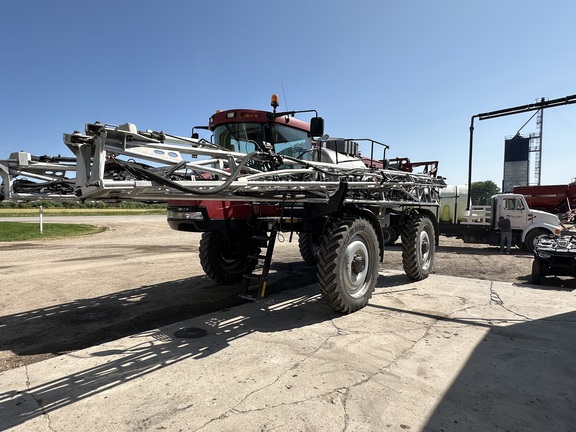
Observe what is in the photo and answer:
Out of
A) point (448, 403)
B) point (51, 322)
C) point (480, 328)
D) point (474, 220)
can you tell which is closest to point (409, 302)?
point (480, 328)

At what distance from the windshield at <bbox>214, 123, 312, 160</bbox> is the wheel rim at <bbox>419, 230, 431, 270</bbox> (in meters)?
3.58

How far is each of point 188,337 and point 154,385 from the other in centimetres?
114

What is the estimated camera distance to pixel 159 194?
140 inches

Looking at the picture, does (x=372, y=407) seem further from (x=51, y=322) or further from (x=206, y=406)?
(x=51, y=322)

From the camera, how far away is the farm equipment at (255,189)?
3160 mm

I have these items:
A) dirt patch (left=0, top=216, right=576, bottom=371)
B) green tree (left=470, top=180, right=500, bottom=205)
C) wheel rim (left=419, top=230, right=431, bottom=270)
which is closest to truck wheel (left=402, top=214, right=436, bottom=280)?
wheel rim (left=419, top=230, right=431, bottom=270)

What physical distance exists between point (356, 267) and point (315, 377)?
2.33 meters

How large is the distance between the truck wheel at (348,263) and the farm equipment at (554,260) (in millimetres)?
4038

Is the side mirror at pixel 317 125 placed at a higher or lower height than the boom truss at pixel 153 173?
higher

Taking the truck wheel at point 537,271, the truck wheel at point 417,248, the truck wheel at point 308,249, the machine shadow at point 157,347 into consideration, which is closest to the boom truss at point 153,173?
the machine shadow at point 157,347

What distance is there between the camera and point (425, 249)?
8.13m

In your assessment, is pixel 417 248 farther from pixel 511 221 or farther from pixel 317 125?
pixel 511 221

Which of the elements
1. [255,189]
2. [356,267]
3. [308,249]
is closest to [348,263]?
[356,267]

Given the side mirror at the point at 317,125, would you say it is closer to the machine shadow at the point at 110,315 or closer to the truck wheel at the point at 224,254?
the truck wheel at the point at 224,254
